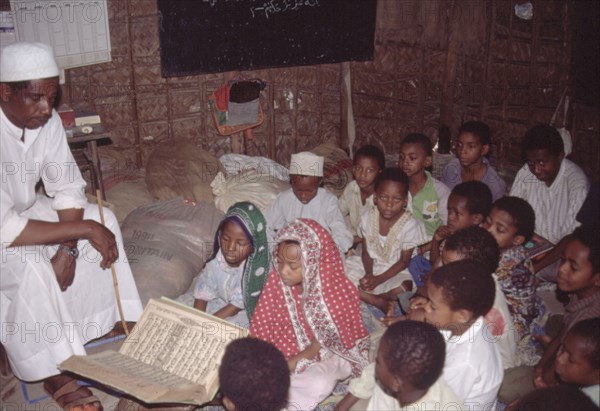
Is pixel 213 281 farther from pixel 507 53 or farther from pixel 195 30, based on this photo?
pixel 507 53

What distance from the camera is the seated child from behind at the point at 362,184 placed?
4043mm

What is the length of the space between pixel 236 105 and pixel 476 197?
298cm

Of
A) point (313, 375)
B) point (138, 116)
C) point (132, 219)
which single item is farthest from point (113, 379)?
point (138, 116)

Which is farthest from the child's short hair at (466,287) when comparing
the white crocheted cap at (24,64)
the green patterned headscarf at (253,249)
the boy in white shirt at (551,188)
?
the white crocheted cap at (24,64)

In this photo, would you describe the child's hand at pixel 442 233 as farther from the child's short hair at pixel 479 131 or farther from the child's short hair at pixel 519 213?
the child's short hair at pixel 479 131

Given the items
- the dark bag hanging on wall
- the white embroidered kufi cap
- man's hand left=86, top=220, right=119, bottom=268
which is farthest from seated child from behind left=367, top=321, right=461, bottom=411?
the dark bag hanging on wall

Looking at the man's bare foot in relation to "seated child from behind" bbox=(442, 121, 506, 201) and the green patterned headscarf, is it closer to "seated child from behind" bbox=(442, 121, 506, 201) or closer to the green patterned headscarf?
the green patterned headscarf

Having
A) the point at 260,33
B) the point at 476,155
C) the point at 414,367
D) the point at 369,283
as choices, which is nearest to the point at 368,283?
the point at 369,283

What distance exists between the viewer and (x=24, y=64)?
2.75m

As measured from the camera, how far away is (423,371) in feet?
6.89

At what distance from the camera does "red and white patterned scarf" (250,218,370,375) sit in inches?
108

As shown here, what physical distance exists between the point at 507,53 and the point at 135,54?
11.7 feet

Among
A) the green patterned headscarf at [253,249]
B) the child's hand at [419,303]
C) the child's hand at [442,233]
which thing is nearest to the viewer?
the child's hand at [419,303]

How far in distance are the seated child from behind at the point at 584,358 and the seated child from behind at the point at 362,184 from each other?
1.90 m
